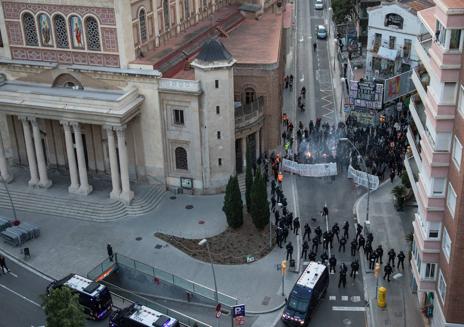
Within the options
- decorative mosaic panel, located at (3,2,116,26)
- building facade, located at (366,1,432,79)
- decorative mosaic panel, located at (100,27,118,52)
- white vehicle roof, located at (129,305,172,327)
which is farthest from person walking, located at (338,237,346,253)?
building facade, located at (366,1,432,79)

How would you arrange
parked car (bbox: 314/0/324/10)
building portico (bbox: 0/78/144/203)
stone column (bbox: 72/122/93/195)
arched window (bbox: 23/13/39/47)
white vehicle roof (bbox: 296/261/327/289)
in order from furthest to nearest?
parked car (bbox: 314/0/324/10)
arched window (bbox: 23/13/39/47)
stone column (bbox: 72/122/93/195)
building portico (bbox: 0/78/144/203)
white vehicle roof (bbox: 296/261/327/289)

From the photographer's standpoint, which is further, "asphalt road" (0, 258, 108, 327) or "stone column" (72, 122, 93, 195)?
"stone column" (72, 122, 93, 195)

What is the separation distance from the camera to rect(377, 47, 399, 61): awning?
2932 inches

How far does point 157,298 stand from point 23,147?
2467 cm

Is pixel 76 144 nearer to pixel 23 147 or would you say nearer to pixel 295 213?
pixel 23 147

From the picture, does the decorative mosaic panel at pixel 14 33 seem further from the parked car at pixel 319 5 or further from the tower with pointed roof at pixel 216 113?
the parked car at pixel 319 5

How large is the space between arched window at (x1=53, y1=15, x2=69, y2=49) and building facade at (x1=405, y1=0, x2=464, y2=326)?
30249 mm

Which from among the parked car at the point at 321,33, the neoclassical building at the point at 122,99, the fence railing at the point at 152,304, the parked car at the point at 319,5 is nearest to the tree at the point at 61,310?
the fence railing at the point at 152,304

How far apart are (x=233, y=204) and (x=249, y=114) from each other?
11.4 meters

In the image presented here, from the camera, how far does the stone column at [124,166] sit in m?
53.1

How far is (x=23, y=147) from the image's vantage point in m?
61.4

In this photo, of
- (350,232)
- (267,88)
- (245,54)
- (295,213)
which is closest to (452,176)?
A: (350,232)

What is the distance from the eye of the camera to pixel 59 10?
179 feet

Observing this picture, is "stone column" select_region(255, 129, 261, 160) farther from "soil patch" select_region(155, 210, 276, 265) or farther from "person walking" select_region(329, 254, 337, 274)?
"person walking" select_region(329, 254, 337, 274)
